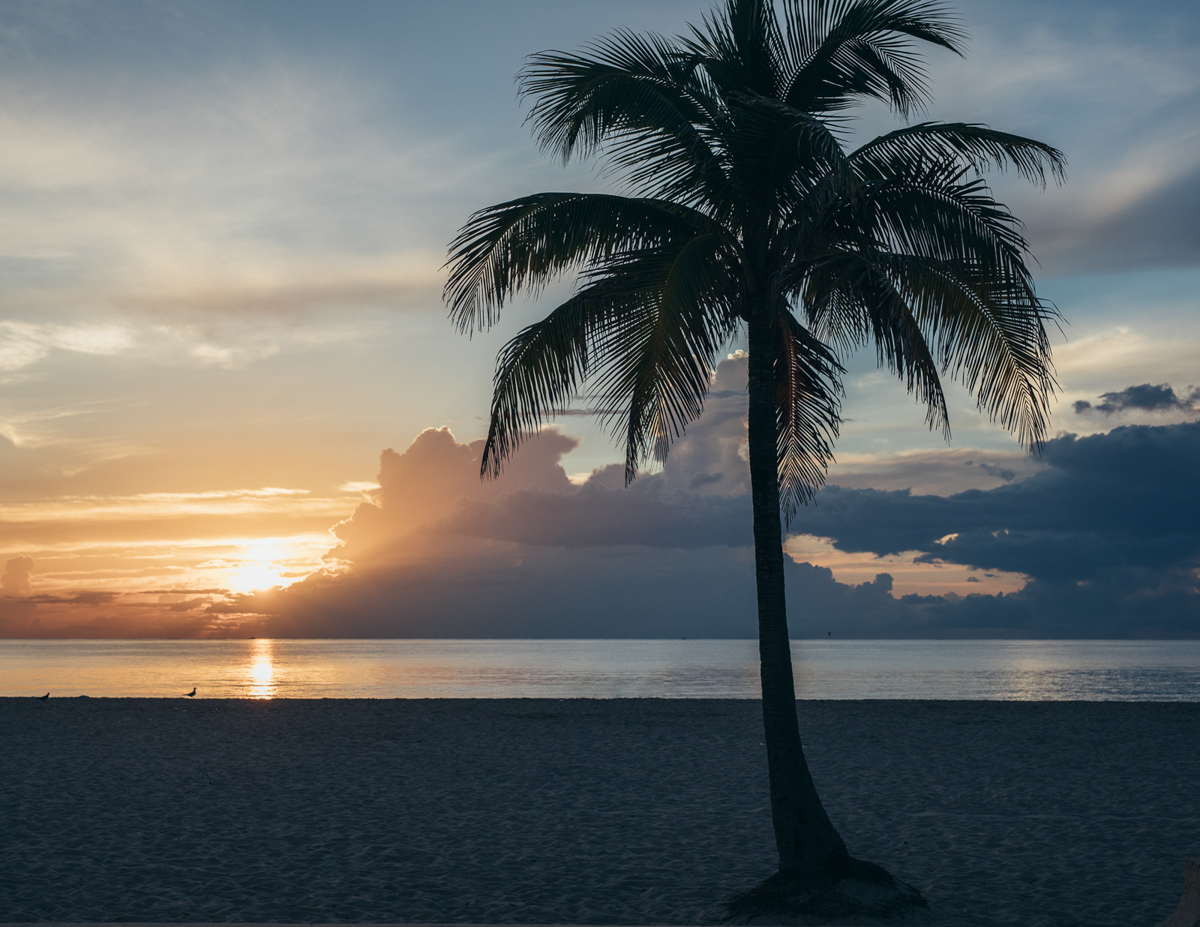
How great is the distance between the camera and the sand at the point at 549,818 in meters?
8.36

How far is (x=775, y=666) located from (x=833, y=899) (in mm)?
1870

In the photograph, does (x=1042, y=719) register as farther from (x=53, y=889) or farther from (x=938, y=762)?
(x=53, y=889)

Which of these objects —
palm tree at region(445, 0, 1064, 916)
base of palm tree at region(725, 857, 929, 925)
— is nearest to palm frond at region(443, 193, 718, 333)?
Result: palm tree at region(445, 0, 1064, 916)

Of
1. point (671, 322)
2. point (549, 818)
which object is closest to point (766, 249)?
point (671, 322)

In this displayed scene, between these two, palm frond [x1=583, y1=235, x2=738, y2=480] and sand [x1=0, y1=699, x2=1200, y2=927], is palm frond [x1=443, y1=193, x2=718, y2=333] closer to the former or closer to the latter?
palm frond [x1=583, y1=235, x2=738, y2=480]

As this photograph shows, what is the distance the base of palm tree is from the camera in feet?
24.5

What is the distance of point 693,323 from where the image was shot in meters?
8.36

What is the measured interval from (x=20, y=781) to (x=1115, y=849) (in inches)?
600

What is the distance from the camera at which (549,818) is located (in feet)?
39.8

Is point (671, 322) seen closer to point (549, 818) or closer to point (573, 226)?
point (573, 226)

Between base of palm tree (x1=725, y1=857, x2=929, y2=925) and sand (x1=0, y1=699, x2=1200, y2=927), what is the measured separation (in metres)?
0.31

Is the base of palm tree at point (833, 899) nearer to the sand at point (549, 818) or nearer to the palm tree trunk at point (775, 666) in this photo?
the palm tree trunk at point (775, 666)

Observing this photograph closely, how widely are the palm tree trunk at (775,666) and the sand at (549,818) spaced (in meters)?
0.98

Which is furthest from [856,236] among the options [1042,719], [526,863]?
[1042,719]
